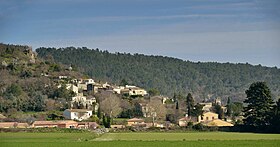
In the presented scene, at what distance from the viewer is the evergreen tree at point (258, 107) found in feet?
154

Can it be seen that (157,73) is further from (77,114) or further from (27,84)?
(77,114)

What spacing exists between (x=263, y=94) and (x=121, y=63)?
5087 inches

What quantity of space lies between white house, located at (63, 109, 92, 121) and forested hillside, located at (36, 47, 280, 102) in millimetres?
90174

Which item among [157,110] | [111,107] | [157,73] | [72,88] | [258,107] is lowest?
A: [157,110]

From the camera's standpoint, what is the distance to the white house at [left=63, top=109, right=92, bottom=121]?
64.5 meters

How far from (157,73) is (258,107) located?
130 m

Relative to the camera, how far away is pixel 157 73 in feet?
584

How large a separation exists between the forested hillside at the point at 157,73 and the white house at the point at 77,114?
90174 mm

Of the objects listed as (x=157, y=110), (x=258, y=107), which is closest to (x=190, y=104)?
(x=157, y=110)

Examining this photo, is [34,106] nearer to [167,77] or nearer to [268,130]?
[268,130]

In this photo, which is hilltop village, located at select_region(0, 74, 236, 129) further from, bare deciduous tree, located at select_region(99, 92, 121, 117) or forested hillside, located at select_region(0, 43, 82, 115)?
forested hillside, located at select_region(0, 43, 82, 115)

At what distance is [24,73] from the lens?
84.1 metres

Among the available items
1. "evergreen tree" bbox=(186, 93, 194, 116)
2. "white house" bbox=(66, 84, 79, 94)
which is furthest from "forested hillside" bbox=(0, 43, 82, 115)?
"evergreen tree" bbox=(186, 93, 194, 116)

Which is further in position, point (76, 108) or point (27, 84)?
point (27, 84)
